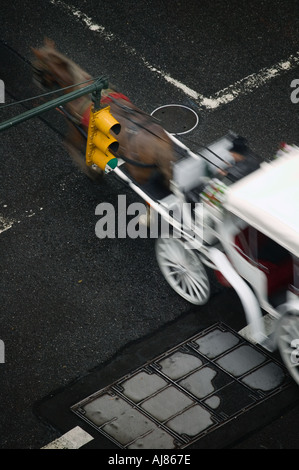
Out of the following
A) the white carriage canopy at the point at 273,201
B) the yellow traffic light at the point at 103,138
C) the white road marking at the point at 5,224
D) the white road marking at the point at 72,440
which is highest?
the yellow traffic light at the point at 103,138

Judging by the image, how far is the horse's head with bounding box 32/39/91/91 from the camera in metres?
8.65

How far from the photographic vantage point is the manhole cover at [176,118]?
10047 mm

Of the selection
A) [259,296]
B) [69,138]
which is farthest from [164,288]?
[69,138]

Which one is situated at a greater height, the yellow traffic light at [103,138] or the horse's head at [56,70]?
the horse's head at [56,70]

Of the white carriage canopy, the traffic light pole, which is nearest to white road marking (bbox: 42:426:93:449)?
the white carriage canopy

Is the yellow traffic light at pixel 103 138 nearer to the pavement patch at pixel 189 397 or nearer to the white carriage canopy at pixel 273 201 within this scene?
the white carriage canopy at pixel 273 201

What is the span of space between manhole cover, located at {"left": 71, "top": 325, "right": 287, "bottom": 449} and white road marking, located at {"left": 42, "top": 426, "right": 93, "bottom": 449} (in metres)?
0.14

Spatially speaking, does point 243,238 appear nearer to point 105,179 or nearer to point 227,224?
point 227,224

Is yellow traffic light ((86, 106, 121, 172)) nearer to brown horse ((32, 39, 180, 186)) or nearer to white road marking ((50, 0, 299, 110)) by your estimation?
brown horse ((32, 39, 180, 186))

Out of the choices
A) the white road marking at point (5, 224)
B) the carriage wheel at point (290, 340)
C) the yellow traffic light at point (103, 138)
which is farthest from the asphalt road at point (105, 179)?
the yellow traffic light at point (103, 138)

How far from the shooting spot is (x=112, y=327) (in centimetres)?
808

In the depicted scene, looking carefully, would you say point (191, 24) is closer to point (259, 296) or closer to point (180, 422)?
point (259, 296)

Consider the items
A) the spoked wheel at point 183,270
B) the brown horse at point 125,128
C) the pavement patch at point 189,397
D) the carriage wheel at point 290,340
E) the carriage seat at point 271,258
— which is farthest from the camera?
the brown horse at point 125,128

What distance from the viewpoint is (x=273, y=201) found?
22.0ft
